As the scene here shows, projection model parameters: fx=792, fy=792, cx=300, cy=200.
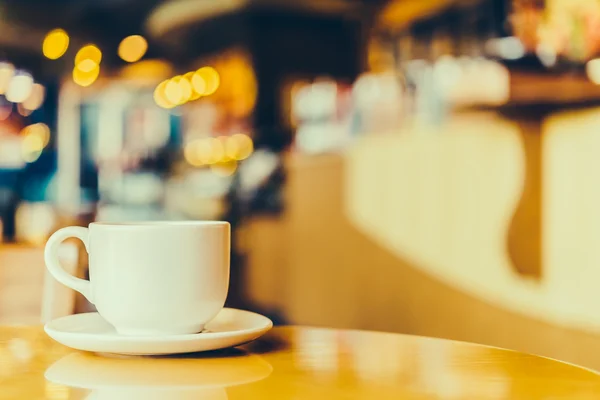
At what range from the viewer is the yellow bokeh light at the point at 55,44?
8945 mm

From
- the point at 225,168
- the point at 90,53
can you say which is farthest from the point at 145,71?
the point at 225,168

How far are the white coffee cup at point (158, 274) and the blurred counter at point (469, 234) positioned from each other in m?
1.74

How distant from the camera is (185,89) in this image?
30.0 ft

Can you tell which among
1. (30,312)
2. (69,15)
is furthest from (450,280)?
(69,15)

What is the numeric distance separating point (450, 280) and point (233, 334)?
2.27 meters

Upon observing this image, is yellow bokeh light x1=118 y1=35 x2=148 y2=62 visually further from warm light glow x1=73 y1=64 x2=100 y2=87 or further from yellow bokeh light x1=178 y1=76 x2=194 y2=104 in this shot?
yellow bokeh light x1=178 y1=76 x2=194 y2=104

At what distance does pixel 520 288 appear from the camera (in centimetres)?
250

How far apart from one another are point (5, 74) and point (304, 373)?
9761 millimetres

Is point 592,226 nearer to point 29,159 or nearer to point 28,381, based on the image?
point 28,381

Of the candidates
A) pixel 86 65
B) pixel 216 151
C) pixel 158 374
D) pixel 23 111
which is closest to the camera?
pixel 158 374

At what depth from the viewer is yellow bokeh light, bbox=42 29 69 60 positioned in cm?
895

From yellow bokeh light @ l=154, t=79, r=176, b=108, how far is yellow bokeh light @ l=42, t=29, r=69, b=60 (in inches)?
48.1

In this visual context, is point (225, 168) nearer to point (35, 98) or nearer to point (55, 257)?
point (35, 98)

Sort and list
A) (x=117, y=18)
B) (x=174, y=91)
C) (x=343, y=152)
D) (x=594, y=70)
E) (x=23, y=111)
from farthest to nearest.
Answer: (x=23, y=111) < (x=174, y=91) < (x=117, y=18) < (x=343, y=152) < (x=594, y=70)
